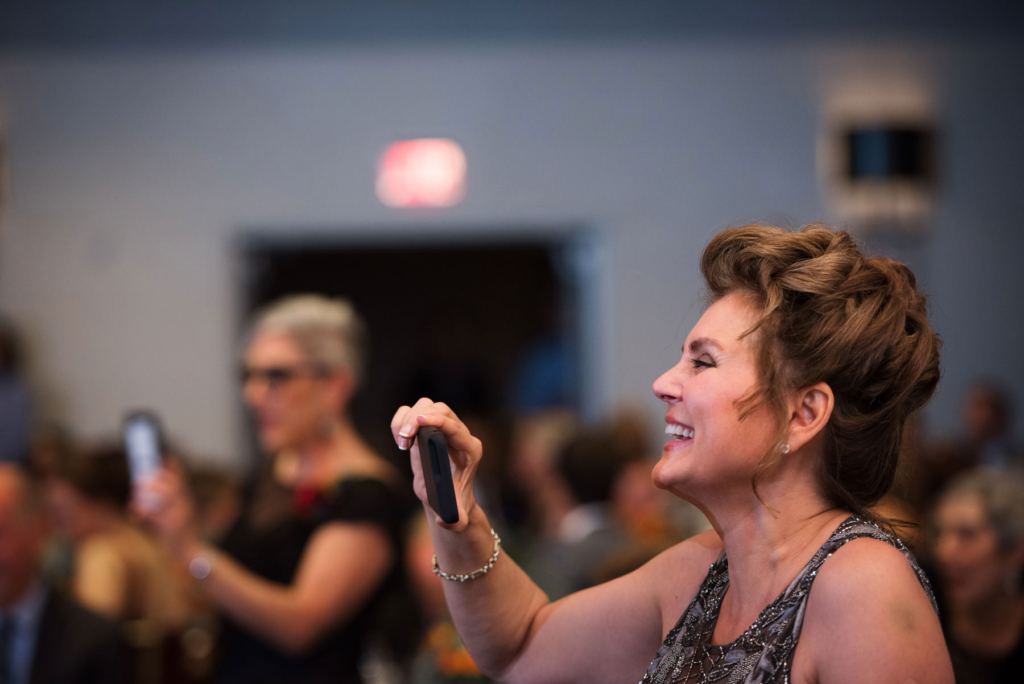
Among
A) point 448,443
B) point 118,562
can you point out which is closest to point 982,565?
point 448,443

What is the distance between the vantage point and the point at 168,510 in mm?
1952

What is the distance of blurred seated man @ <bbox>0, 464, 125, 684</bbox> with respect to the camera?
226cm

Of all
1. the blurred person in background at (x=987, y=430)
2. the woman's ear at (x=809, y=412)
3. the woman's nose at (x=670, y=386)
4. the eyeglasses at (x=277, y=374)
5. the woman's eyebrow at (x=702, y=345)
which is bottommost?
the blurred person in background at (x=987, y=430)

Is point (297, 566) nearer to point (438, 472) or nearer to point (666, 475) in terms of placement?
point (438, 472)

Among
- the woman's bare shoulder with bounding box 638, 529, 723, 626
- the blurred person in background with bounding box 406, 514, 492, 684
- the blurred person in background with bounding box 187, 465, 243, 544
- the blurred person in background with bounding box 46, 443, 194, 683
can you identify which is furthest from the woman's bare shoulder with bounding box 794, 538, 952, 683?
the blurred person in background with bounding box 187, 465, 243, 544

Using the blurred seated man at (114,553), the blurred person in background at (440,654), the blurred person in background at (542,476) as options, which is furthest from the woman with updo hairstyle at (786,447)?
the blurred person in background at (542,476)

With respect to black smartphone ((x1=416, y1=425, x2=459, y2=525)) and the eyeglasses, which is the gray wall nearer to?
the eyeglasses

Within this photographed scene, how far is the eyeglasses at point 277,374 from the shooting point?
7.22ft

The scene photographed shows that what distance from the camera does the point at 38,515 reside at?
2.50 metres

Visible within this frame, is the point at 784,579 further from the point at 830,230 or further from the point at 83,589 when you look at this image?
the point at 83,589

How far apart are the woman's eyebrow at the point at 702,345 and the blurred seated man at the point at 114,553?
225 centimetres

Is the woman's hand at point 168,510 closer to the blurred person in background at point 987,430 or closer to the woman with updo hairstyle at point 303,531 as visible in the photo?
the woman with updo hairstyle at point 303,531

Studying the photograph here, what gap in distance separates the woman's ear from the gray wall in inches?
176

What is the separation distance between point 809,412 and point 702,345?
0.46 ft
